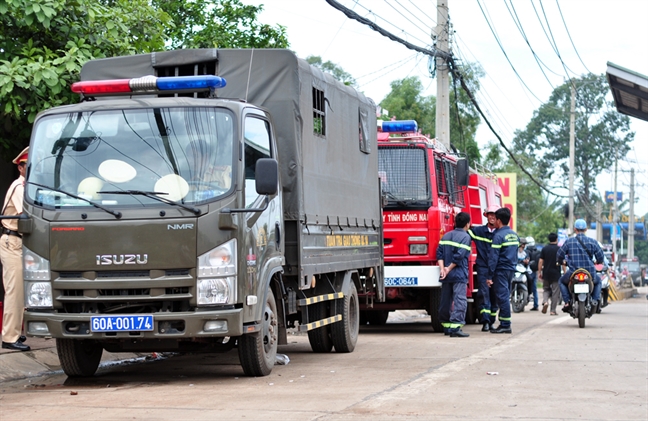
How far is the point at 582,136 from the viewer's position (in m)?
91.7

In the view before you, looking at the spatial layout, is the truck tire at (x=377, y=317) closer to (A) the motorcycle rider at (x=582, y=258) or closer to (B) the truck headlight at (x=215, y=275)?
(A) the motorcycle rider at (x=582, y=258)

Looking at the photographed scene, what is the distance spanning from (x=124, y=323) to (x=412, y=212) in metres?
7.94

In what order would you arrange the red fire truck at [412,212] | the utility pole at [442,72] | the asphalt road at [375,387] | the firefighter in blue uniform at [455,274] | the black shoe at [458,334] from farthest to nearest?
the utility pole at [442,72] → the red fire truck at [412,212] → the black shoe at [458,334] → the firefighter in blue uniform at [455,274] → the asphalt road at [375,387]

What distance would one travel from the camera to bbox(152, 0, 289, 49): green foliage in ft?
72.2

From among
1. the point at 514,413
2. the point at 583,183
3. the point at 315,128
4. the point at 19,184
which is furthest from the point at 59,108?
the point at 583,183

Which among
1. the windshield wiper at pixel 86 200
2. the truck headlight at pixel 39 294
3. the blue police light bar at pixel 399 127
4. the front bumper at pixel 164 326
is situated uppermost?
the blue police light bar at pixel 399 127

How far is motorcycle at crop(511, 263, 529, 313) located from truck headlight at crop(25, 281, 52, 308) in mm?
17221

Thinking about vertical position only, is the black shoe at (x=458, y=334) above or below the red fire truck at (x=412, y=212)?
below

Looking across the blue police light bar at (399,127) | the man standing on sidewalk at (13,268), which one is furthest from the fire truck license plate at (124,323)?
the blue police light bar at (399,127)

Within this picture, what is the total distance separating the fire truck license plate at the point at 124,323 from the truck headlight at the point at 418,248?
775 cm

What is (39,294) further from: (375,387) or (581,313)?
(581,313)

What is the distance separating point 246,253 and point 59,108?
2.16m

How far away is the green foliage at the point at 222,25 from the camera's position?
2199 centimetres

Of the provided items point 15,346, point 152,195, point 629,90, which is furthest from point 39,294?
point 629,90
